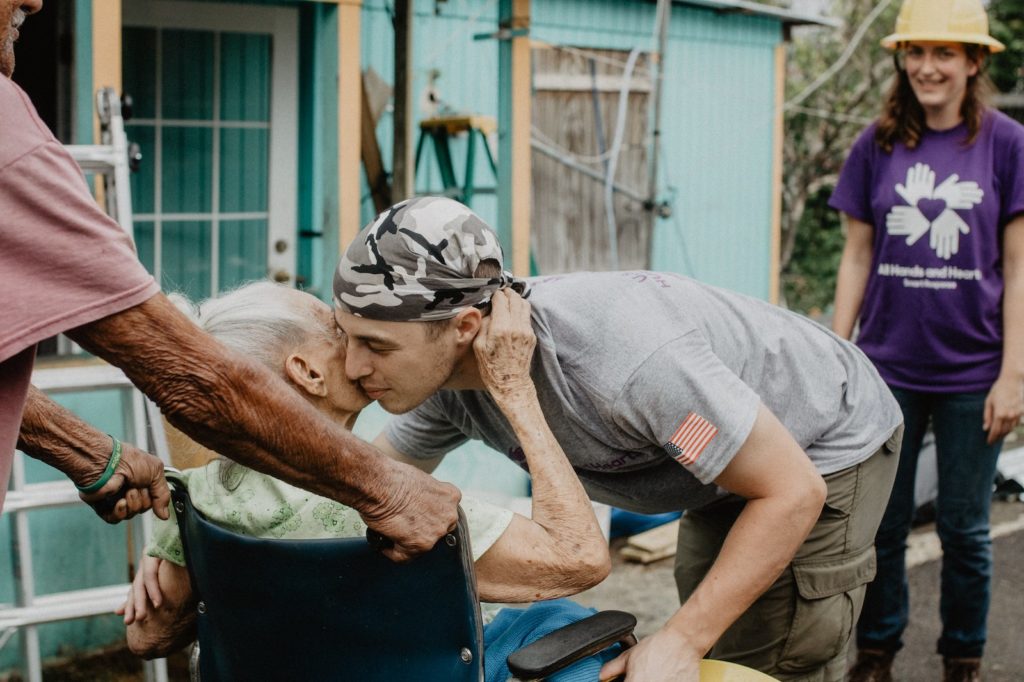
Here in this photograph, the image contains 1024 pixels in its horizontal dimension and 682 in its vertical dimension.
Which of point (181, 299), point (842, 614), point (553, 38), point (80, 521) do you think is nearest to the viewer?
point (181, 299)

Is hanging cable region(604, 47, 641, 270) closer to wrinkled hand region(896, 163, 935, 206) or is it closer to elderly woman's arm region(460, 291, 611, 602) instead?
wrinkled hand region(896, 163, 935, 206)

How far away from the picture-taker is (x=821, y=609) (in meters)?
2.45

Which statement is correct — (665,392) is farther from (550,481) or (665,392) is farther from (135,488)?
(135,488)

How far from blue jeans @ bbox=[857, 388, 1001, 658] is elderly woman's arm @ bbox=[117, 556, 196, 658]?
7.62 feet

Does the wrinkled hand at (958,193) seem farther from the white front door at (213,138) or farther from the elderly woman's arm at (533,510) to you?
the white front door at (213,138)

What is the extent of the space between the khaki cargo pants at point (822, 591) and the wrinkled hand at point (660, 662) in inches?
18.3

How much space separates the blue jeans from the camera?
3.68 metres

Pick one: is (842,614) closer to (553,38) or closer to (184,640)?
(184,640)

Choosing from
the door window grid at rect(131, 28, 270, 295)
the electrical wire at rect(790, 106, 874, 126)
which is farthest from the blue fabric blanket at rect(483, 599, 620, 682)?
the electrical wire at rect(790, 106, 874, 126)

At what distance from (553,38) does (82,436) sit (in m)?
5.54

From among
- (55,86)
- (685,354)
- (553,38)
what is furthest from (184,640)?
(553,38)

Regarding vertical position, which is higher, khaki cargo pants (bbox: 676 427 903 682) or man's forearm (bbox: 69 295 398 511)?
man's forearm (bbox: 69 295 398 511)

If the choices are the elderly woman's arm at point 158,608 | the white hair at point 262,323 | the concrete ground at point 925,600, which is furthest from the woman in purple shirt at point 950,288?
the elderly woman's arm at point 158,608

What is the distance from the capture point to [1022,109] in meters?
12.6
